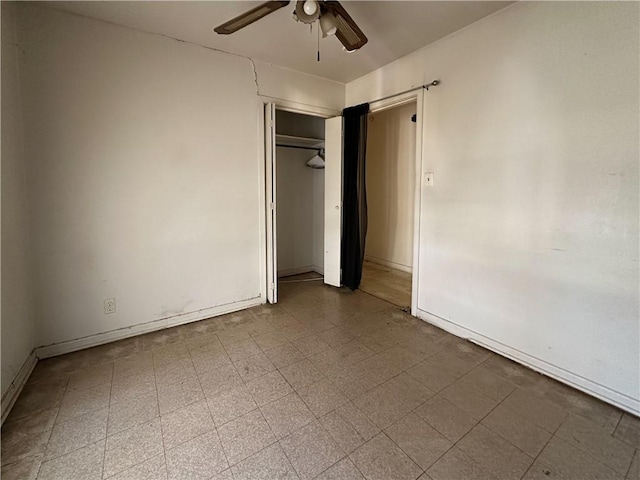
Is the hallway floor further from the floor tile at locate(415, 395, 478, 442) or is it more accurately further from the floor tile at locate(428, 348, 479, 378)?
the floor tile at locate(415, 395, 478, 442)

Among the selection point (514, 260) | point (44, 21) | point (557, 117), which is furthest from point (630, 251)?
point (44, 21)

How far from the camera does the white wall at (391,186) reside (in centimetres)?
450

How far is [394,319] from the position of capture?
2.91 m

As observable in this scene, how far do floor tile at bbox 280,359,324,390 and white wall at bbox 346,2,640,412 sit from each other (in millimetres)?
1335

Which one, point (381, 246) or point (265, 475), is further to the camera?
point (381, 246)

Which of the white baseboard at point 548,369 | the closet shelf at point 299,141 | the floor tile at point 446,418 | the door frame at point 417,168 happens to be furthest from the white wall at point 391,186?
the floor tile at point 446,418

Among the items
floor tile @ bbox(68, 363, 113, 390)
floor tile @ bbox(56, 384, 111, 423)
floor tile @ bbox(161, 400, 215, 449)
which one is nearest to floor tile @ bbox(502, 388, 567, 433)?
floor tile @ bbox(161, 400, 215, 449)

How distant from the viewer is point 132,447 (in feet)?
4.79

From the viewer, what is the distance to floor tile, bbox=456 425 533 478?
1351 millimetres

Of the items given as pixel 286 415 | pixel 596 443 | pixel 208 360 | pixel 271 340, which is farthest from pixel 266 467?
pixel 596 443

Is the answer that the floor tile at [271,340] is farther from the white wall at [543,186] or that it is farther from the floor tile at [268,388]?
the white wall at [543,186]

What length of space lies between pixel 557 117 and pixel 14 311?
11.8 ft

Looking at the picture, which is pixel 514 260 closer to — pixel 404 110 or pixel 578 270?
pixel 578 270

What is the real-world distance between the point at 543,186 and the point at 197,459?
253 centimetres
